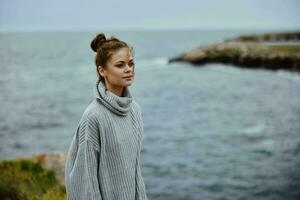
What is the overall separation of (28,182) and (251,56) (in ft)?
139

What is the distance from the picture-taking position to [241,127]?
1875 cm

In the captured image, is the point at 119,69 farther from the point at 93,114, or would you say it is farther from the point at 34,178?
the point at 34,178

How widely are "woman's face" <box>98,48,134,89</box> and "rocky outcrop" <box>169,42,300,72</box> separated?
3840cm

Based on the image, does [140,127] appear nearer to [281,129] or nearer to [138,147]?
[138,147]

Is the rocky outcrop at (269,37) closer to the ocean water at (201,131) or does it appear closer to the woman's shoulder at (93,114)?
the ocean water at (201,131)

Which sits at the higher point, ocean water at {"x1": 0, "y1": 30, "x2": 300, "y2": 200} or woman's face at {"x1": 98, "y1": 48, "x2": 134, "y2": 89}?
woman's face at {"x1": 98, "y1": 48, "x2": 134, "y2": 89}

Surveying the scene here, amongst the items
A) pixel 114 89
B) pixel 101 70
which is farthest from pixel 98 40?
pixel 114 89

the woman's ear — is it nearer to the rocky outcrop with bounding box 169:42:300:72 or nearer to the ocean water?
the ocean water

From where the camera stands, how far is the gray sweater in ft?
7.91

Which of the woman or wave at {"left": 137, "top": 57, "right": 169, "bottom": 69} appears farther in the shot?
wave at {"left": 137, "top": 57, "right": 169, "bottom": 69}

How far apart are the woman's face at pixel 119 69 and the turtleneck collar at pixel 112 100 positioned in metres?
0.07

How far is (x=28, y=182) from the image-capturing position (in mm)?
6707

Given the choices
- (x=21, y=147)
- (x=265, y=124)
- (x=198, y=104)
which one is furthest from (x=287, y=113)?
(x=21, y=147)

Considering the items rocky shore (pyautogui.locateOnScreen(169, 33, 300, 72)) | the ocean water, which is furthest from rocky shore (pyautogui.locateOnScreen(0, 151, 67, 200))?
rocky shore (pyautogui.locateOnScreen(169, 33, 300, 72))
